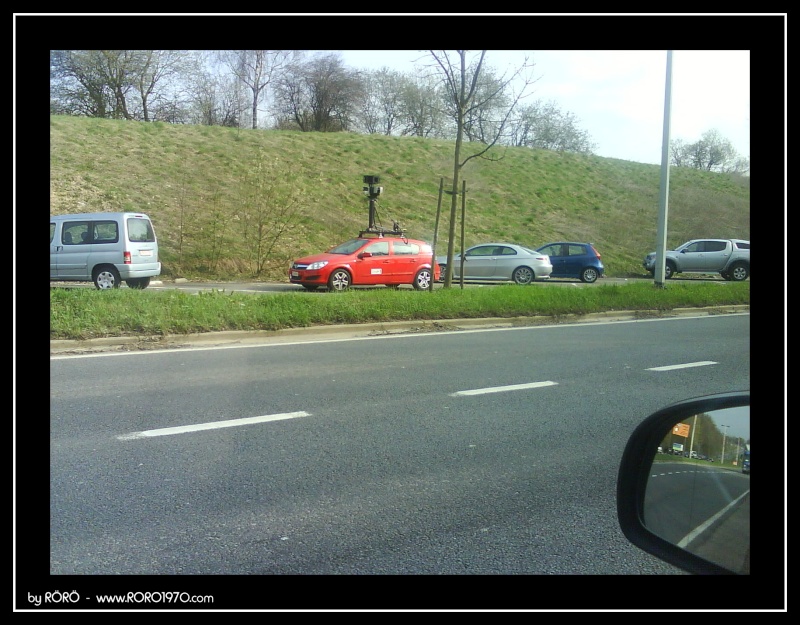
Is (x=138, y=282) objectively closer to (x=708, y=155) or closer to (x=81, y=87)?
(x=81, y=87)

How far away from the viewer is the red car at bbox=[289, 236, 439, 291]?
18.4m

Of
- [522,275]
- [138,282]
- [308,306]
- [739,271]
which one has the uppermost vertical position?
[739,271]

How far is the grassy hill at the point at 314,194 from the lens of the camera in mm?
24969

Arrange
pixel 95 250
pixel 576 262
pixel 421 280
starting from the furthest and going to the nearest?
pixel 576 262 → pixel 421 280 → pixel 95 250

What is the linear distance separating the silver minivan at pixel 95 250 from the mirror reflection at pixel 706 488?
16417 mm

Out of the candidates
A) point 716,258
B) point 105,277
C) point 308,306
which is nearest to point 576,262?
point 716,258

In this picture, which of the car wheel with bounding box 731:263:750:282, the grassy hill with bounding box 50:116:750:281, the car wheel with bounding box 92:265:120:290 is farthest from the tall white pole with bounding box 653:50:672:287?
the car wheel with bounding box 92:265:120:290

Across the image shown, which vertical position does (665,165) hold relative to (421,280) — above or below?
above

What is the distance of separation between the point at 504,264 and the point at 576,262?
312cm

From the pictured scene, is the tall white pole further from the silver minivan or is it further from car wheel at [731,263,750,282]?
the silver minivan

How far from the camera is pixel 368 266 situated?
61.8ft

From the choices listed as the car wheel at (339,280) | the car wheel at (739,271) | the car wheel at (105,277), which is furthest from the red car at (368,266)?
the car wheel at (739,271)
